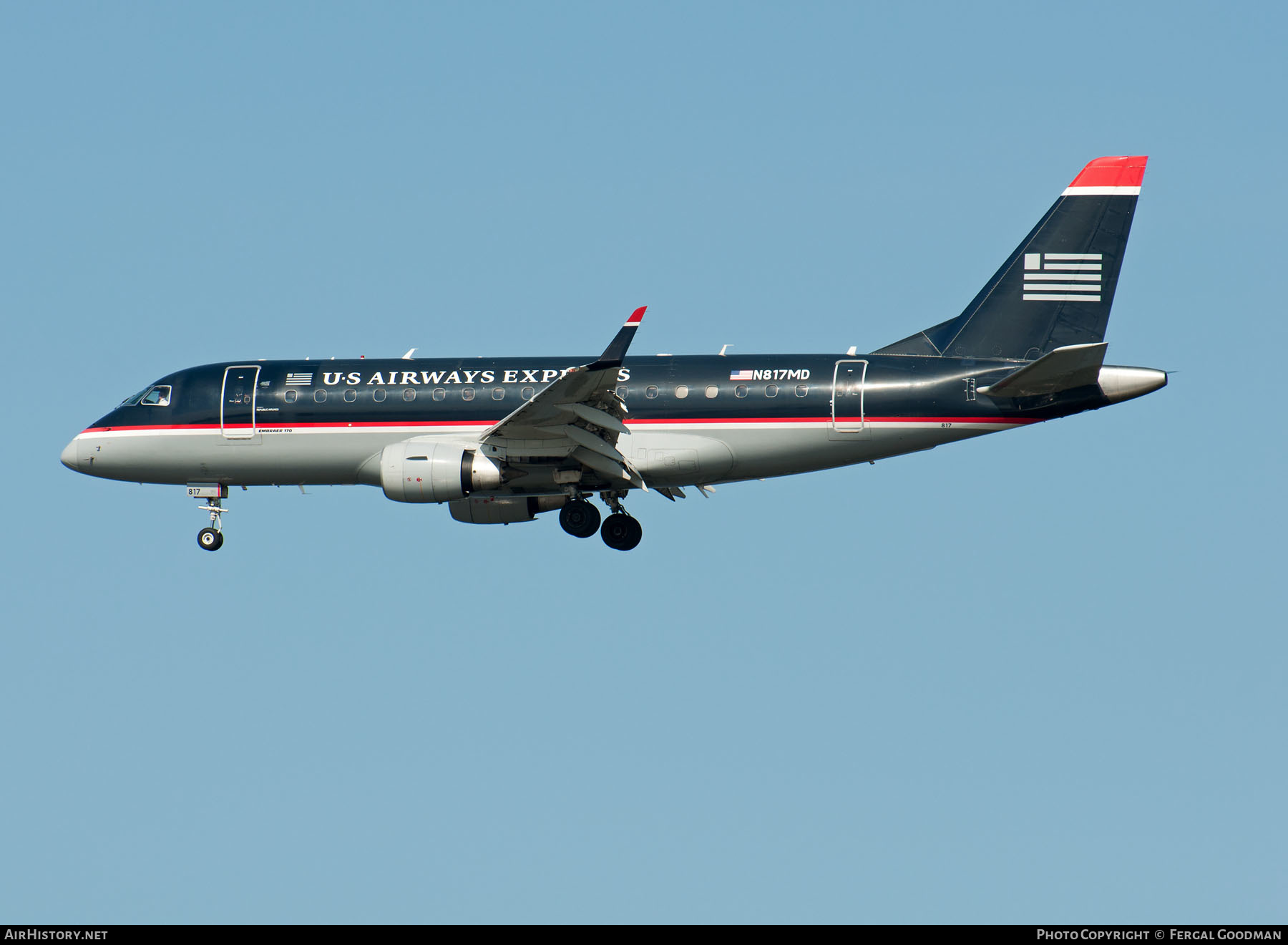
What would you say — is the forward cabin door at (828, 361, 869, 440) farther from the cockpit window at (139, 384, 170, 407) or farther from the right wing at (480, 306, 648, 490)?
the cockpit window at (139, 384, 170, 407)

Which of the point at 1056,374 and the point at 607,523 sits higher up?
the point at 1056,374

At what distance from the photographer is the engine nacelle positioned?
38000mm

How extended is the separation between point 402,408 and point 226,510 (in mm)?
6075

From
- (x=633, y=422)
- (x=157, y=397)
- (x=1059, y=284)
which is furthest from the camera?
(x=157, y=397)

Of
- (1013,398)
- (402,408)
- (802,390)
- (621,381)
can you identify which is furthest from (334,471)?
(1013,398)

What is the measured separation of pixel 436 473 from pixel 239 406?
22.0ft

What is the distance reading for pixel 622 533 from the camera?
41.2 metres

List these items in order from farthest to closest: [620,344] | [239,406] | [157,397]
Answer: [157,397], [239,406], [620,344]

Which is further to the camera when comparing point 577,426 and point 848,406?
point 848,406

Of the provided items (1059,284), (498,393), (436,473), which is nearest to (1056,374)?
(1059,284)

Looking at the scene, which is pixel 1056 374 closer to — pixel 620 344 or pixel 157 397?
pixel 620 344

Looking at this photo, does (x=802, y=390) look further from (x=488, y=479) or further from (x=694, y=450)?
(x=488, y=479)

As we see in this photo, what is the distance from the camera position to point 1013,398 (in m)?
37.4

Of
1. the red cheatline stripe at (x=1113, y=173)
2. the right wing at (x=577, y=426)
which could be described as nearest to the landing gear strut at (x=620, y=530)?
the right wing at (x=577, y=426)
